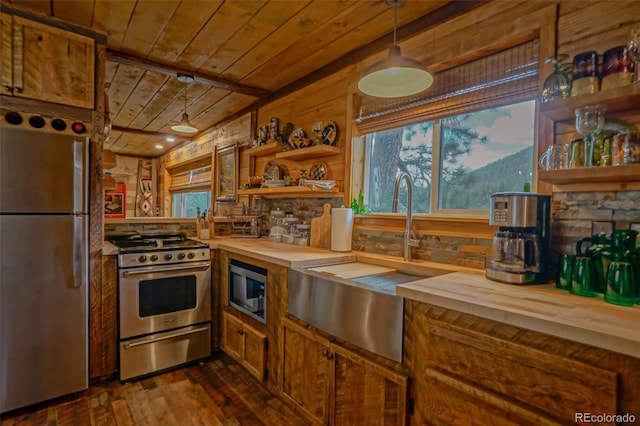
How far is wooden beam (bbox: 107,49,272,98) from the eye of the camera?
255cm

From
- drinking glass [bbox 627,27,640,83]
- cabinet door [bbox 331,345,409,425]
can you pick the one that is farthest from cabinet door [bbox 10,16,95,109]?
drinking glass [bbox 627,27,640,83]

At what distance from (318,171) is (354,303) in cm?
148

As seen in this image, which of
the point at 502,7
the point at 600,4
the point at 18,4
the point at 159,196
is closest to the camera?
the point at 600,4

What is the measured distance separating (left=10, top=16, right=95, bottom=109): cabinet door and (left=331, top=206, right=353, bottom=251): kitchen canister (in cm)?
185

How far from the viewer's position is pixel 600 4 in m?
1.38

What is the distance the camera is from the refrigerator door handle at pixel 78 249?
81.0 inches

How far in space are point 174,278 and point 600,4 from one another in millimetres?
2931

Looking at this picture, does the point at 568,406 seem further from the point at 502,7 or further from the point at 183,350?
the point at 183,350

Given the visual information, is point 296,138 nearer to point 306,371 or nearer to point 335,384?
point 306,371

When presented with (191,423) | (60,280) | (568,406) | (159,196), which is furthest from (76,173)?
(159,196)

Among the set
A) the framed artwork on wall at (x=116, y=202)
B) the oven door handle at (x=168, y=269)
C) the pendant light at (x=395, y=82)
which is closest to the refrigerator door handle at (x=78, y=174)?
the oven door handle at (x=168, y=269)

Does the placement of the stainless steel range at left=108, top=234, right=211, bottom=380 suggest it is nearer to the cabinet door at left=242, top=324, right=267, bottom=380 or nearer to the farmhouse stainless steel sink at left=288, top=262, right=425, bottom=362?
the cabinet door at left=242, top=324, right=267, bottom=380

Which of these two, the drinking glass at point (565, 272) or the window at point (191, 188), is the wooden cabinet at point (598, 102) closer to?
the drinking glass at point (565, 272)

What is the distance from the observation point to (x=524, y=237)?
143 centimetres
